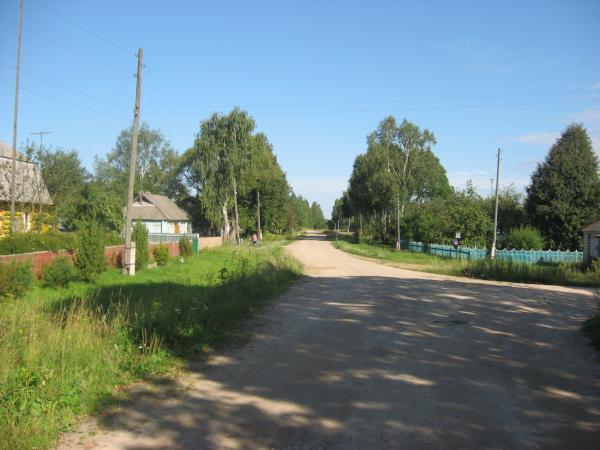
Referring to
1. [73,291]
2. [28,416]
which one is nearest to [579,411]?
[28,416]

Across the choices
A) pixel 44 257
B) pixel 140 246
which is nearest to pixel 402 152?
pixel 140 246

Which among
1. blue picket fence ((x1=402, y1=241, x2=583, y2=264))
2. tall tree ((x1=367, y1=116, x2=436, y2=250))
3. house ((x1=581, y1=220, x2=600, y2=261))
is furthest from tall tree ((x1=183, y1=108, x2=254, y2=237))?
house ((x1=581, y1=220, x2=600, y2=261))

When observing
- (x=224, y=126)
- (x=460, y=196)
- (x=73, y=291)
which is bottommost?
(x=73, y=291)

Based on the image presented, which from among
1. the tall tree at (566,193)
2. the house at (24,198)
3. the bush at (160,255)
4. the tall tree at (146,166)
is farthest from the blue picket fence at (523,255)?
the tall tree at (146,166)

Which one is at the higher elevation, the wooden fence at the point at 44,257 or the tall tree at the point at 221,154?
the tall tree at the point at 221,154

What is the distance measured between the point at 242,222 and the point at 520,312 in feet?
189

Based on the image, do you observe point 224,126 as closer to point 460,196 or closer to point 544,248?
point 460,196

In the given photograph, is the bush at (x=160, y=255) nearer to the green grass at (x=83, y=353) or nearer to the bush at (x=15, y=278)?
the bush at (x=15, y=278)

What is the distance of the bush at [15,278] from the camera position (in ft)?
43.9

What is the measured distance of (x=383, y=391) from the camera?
18.2 ft

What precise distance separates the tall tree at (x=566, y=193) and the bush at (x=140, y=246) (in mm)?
35182

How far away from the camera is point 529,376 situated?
6.21 meters

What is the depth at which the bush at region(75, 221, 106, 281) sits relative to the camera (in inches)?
704

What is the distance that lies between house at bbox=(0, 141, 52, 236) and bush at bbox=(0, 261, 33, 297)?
50.2ft
